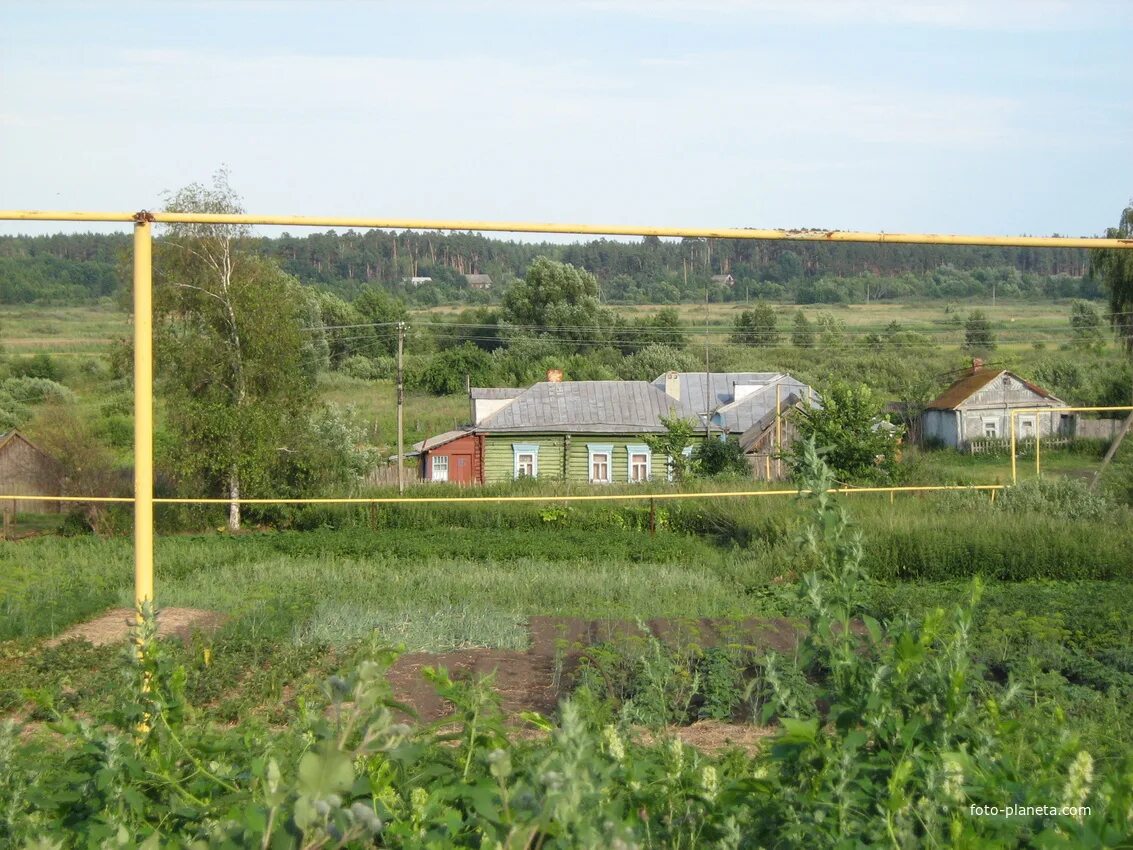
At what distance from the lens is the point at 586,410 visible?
1233 inches

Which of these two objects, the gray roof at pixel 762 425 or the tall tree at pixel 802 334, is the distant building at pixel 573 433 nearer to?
the gray roof at pixel 762 425

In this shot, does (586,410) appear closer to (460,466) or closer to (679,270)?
(460,466)

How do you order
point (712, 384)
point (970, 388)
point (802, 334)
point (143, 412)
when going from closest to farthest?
1. point (143, 412)
2. point (970, 388)
3. point (712, 384)
4. point (802, 334)

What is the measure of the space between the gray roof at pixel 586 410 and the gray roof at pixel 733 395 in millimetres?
1111

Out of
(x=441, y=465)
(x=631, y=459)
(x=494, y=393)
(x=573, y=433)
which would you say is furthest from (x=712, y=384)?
(x=441, y=465)

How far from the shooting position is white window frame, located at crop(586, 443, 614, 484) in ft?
102

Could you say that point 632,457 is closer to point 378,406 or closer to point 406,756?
point 378,406

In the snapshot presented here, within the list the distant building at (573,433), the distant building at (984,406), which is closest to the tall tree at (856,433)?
the distant building at (573,433)

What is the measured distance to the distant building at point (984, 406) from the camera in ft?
103

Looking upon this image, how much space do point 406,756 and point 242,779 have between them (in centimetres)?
85

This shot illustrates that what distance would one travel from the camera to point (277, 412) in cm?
2011

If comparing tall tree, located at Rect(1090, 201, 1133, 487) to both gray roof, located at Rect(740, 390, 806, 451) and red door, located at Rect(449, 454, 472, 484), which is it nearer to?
gray roof, located at Rect(740, 390, 806, 451)

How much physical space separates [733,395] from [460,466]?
8530 mm

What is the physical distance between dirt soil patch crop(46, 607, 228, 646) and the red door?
21.0 meters
